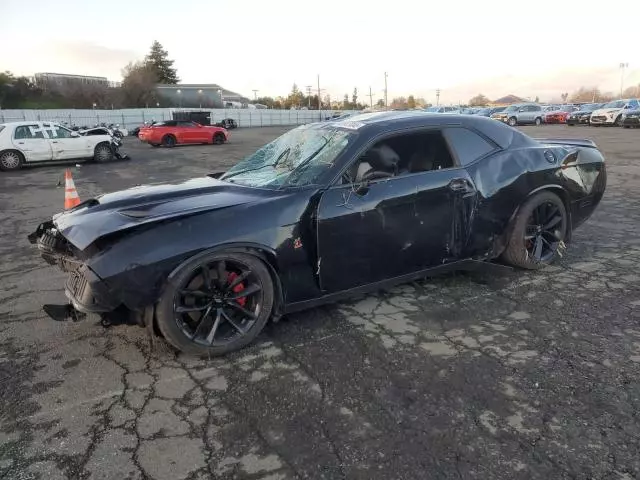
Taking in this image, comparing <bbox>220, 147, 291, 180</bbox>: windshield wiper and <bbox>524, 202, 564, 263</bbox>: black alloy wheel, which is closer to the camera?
<bbox>220, 147, 291, 180</bbox>: windshield wiper

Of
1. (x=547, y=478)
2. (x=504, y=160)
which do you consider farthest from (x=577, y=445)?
(x=504, y=160)

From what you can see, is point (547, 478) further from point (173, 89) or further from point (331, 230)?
point (173, 89)

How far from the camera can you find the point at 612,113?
30391 mm

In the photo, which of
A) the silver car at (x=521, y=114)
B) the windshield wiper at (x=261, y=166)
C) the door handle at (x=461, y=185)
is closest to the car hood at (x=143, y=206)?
the windshield wiper at (x=261, y=166)

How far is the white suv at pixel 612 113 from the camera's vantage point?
98.7ft

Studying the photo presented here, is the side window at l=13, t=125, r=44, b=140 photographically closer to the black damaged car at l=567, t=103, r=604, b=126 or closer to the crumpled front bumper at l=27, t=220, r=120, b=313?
the crumpled front bumper at l=27, t=220, r=120, b=313

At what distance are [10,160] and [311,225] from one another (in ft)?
51.3

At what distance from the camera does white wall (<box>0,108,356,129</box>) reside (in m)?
38.0

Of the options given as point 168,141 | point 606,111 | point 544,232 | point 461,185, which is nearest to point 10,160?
point 168,141

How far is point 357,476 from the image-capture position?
2105 millimetres

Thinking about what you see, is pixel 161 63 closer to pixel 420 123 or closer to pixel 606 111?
pixel 606 111

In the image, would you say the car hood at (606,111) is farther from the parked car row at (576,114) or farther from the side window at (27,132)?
the side window at (27,132)

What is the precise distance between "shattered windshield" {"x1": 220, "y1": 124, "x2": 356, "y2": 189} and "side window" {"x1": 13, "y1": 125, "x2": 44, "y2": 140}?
14.3 m

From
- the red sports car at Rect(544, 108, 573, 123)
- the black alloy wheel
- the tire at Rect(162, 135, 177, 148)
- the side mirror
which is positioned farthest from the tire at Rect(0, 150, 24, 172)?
the red sports car at Rect(544, 108, 573, 123)
